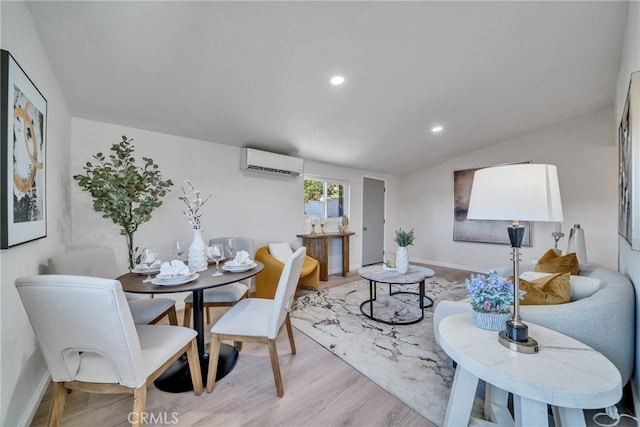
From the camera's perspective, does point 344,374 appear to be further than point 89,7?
Yes

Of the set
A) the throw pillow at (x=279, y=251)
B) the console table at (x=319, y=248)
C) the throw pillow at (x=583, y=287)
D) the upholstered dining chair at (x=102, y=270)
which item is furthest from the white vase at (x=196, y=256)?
the throw pillow at (x=583, y=287)

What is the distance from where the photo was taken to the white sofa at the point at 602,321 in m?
1.41

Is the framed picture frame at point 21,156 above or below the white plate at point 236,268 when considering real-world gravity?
above

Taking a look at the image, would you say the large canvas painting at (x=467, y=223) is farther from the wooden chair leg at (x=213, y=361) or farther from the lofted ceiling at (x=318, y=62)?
the wooden chair leg at (x=213, y=361)

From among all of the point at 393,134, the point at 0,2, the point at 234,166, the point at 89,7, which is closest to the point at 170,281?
the point at 0,2

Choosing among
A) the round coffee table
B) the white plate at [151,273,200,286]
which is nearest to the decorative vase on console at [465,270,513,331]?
the round coffee table

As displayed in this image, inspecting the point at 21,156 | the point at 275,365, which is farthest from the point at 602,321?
the point at 21,156

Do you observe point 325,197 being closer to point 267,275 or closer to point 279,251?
point 279,251

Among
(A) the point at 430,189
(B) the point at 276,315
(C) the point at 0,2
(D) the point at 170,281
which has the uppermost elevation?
(C) the point at 0,2

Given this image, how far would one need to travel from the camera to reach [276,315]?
5.42 feet

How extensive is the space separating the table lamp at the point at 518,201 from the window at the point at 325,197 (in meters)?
3.64

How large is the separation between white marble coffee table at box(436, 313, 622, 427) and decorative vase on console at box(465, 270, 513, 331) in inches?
1.9

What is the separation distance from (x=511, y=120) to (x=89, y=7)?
492 centimetres

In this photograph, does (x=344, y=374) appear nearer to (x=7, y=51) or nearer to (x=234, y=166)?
(x=7, y=51)
